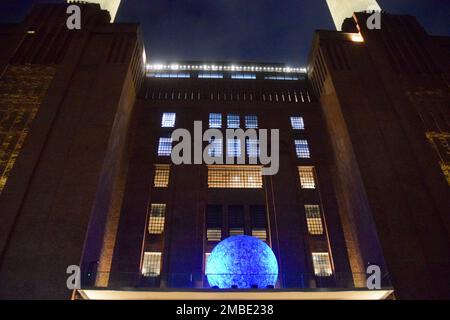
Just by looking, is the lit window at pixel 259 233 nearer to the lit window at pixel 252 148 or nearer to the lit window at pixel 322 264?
the lit window at pixel 322 264

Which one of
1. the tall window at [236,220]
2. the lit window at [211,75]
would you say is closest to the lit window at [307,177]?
the tall window at [236,220]

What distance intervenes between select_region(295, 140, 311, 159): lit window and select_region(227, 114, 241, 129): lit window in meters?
5.26

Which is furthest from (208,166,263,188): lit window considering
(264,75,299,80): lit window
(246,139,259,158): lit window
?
(264,75,299,80): lit window

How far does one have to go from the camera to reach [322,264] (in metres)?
22.5

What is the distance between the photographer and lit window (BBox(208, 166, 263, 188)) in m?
25.8

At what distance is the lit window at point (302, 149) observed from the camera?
89.6 feet

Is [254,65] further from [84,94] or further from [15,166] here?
[15,166]

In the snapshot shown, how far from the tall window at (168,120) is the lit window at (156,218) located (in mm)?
7368

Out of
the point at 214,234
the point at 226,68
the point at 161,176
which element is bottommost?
the point at 214,234

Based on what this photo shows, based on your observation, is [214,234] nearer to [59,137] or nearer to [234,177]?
[234,177]

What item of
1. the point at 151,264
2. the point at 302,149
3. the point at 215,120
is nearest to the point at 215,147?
the point at 215,120

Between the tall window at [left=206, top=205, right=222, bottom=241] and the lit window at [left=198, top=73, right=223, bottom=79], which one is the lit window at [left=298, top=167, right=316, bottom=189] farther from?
the lit window at [left=198, top=73, right=223, bottom=79]

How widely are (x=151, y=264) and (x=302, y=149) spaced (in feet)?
48.6

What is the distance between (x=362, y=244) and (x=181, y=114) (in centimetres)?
1752
